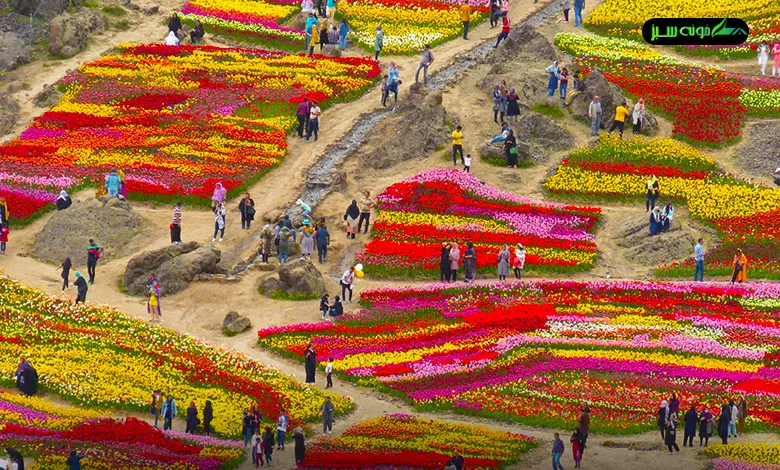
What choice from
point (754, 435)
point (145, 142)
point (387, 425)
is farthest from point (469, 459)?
point (145, 142)

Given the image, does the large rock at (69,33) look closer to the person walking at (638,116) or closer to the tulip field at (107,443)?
the person walking at (638,116)

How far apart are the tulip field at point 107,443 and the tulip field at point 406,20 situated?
141 feet

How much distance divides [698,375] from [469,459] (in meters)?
11.6

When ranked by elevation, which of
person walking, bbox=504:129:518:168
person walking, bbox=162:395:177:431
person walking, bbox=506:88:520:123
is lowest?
person walking, bbox=162:395:177:431

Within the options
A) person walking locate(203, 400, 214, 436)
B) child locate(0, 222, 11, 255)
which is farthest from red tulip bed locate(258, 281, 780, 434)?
child locate(0, 222, 11, 255)

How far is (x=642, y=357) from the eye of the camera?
57.4m

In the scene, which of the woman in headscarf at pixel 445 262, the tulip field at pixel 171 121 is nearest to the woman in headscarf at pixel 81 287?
the tulip field at pixel 171 121

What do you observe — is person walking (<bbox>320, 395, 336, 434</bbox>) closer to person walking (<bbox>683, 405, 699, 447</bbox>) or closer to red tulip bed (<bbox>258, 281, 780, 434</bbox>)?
red tulip bed (<bbox>258, 281, 780, 434</bbox>)

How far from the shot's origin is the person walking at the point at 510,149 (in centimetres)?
7625

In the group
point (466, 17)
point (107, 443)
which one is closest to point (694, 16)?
point (466, 17)

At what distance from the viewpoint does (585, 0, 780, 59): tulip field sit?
91438mm

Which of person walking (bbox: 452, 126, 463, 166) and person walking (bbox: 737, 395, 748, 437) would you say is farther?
person walking (bbox: 452, 126, 463, 166)

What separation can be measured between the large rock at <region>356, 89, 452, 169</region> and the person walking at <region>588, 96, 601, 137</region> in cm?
683

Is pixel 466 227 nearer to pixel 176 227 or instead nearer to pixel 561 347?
pixel 176 227
